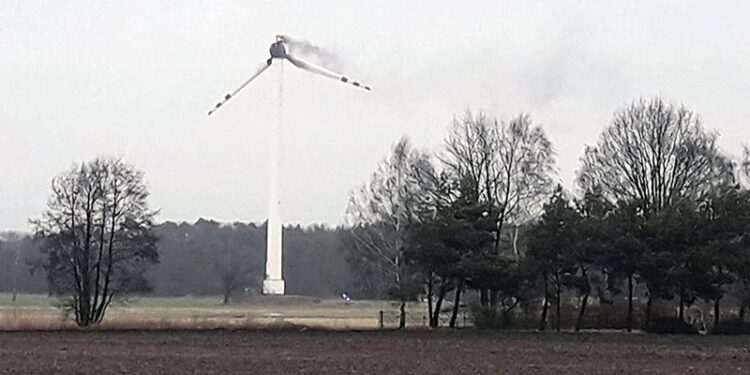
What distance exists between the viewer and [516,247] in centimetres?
7131

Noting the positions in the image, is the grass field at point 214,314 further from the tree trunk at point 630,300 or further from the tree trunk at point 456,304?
the tree trunk at point 630,300

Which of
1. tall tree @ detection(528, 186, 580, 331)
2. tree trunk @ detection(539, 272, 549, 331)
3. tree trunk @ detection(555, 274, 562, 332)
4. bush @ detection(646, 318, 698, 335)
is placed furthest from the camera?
tree trunk @ detection(555, 274, 562, 332)

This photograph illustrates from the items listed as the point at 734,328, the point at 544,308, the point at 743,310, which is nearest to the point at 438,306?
the point at 544,308

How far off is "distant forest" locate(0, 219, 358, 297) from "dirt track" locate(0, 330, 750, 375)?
53.5m

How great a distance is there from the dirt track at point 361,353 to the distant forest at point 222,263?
5354 centimetres

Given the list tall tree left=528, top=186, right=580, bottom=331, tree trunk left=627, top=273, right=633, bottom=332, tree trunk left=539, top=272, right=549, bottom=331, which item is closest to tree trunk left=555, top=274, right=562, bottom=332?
tall tree left=528, top=186, right=580, bottom=331

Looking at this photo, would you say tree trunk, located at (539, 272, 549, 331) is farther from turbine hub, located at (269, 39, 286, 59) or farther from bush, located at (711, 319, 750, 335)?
turbine hub, located at (269, 39, 286, 59)

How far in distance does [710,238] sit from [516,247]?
12.5 metres

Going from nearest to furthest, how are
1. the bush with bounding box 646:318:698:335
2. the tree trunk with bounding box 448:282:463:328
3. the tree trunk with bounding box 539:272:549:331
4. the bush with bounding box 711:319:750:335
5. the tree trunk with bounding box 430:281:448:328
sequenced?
the bush with bounding box 711:319:750:335
the bush with bounding box 646:318:698:335
the tree trunk with bounding box 539:272:549:331
the tree trunk with bounding box 448:282:463:328
the tree trunk with bounding box 430:281:448:328

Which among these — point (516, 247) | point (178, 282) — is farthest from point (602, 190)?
point (178, 282)

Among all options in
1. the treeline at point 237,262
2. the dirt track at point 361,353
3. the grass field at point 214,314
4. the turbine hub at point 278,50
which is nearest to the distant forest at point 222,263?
the treeline at point 237,262

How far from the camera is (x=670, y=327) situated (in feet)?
202

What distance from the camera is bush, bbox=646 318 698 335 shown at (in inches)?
2410

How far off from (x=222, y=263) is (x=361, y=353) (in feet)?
252
